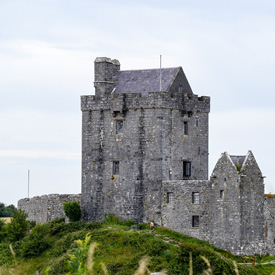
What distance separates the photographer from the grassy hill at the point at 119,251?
33812mm

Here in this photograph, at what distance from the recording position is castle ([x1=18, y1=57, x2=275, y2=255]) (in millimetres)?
39000

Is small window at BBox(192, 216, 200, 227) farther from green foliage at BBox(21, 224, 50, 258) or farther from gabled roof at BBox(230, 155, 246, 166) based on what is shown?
green foliage at BBox(21, 224, 50, 258)

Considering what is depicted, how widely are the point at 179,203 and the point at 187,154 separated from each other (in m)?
4.50

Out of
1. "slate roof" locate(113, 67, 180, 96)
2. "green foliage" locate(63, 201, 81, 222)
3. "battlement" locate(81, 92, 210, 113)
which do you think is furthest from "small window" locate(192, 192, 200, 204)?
"green foliage" locate(63, 201, 81, 222)

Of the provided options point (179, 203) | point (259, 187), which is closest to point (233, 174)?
point (259, 187)

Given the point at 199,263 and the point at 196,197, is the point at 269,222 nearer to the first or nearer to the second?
the point at 196,197

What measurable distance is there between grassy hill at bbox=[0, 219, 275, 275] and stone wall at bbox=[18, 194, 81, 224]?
3.52 m

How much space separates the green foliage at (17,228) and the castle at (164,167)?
5.29 meters

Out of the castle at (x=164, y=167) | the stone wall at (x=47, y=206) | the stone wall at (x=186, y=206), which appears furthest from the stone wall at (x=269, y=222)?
the stone wall at (x=47, y=206)

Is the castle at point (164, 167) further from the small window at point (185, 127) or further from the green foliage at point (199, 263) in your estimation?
the green foliage at point (199, 263)

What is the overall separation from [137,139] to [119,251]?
9.55m

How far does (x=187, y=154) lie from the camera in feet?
150

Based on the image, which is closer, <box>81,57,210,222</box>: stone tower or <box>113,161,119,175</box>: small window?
<box>81,57,210,222</box>: stone tower

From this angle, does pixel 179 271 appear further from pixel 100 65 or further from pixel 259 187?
pixel 100 65
